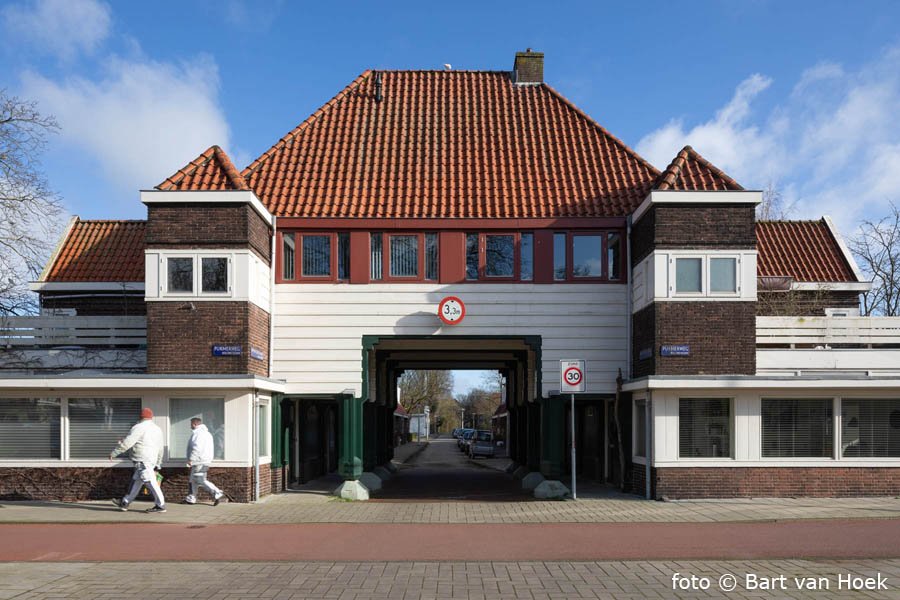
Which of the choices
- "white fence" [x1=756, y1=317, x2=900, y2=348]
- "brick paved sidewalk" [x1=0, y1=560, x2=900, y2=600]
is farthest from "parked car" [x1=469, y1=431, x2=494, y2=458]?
"brick paved sidewalk" [x1=0, y1=560, x2=900, y2=600]

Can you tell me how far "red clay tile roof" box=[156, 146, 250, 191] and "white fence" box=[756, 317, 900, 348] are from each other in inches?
454

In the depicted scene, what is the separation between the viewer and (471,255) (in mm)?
19391

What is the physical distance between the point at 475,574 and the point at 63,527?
7.44 metres

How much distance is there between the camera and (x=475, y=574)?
9.70 meters

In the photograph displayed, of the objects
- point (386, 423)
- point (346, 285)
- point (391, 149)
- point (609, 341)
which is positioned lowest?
point (386, 423)

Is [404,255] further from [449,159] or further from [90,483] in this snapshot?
[90,483]

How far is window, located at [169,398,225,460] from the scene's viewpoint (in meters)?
16.8

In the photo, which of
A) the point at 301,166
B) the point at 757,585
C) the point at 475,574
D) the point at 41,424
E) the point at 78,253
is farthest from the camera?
the point at 78,253

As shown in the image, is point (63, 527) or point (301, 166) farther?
point (301, 166)

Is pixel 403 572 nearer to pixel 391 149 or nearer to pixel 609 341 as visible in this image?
pixel 609 341

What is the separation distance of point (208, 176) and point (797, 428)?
13.0 m

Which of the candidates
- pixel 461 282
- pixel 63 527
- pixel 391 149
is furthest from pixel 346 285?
pixel 63 527

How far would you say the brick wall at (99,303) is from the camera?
911 inches

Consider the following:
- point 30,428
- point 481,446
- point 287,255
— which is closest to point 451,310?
point 287,255
